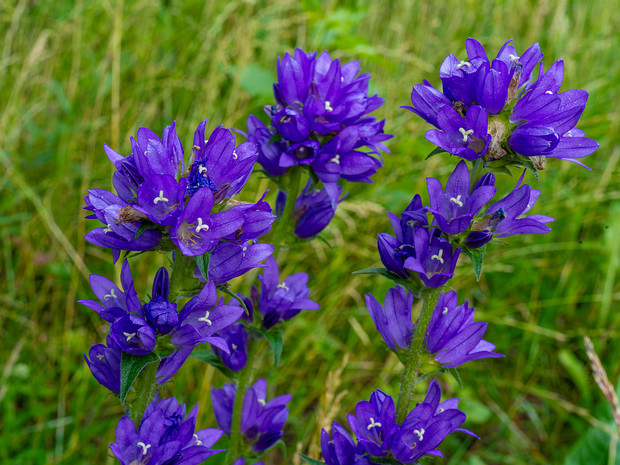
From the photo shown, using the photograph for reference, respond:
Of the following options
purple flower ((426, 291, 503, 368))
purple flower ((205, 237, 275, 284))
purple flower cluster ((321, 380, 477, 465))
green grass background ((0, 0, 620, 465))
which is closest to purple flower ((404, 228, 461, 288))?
purple flower ((426, 291, 503, 368))

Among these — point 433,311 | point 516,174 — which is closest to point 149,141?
point 433,311

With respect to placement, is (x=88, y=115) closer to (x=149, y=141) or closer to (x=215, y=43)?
(x=215, y=43)

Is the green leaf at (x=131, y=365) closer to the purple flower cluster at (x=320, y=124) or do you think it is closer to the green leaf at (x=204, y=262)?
the green leaf at (x=204, y=262)

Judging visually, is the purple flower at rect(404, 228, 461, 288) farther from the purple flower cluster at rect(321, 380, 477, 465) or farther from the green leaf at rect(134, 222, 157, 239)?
the green leaf at rect(134, 222, 157, 239)

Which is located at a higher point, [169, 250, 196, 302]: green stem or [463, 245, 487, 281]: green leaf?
[463, 245, 487, 281]: green leaf

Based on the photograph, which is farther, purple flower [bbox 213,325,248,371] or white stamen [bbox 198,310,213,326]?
purple flower [bbox 213,325,248,371]

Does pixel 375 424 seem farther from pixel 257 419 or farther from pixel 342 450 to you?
pixel 257 419

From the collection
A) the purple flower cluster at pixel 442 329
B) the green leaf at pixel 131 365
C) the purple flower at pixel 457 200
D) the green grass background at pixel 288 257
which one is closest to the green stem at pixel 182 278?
the green leaf at pixel 131 365
